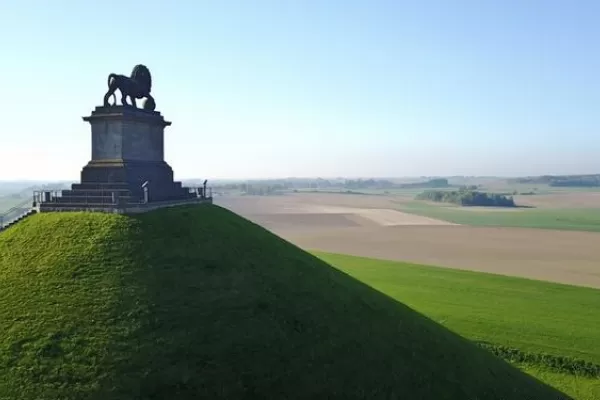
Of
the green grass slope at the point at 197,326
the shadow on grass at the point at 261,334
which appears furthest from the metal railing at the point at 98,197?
the shadow on grass at the point at 261,334

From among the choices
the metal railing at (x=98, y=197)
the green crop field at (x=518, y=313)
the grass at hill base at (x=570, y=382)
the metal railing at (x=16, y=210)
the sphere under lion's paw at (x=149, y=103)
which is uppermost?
the sphere under lion's paw at (x=149, y=103)

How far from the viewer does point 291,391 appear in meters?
16.3

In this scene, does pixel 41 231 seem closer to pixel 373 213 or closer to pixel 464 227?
pixel 464 227

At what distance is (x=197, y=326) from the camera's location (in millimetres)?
17562

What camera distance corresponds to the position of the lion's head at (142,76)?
29.7 metres

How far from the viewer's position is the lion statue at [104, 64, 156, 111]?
92.5 feet

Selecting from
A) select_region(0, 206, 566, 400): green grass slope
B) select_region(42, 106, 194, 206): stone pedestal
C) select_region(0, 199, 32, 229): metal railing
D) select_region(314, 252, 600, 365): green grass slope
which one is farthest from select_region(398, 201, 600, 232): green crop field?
select_region(0, 199, 32, 229): metal railing

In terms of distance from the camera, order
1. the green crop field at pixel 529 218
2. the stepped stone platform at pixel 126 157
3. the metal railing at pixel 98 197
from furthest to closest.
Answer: the green crop field at pixel 529 218 < the stepped stone platform at pixel 126 157 < the metal railing at pixel 98 197

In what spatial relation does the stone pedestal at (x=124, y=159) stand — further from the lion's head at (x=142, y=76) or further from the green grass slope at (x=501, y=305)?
the green grass slope at (x=501, y=305)

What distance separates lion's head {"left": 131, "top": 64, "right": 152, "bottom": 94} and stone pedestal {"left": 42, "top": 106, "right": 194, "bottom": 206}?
5.50 ft

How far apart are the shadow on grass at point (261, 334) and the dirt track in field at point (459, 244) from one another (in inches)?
1514

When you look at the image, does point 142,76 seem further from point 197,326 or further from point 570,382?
point 570,382

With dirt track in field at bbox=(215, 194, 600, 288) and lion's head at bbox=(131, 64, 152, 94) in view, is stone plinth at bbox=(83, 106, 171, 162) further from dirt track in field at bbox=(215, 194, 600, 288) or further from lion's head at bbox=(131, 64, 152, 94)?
dirt track in field at bbox=(215, 194, 600, 288)

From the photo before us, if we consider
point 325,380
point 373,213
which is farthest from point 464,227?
point 325,380
